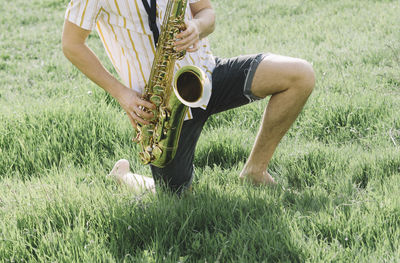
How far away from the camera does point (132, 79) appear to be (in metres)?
3.16

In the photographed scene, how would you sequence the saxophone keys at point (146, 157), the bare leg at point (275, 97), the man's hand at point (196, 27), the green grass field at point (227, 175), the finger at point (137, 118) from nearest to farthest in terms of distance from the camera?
the green grass field at point (227, 175) → the man's hand at point (196, 27) → the finger at point (137, 118) → the saxophone keys at point (146, 157) → the bare leg at point (275, 97)

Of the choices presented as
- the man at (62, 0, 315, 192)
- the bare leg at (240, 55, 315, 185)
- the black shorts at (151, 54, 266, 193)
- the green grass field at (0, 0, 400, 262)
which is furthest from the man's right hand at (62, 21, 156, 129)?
the bare leg at (240, 55, 315, 185)

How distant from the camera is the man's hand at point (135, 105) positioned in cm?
294

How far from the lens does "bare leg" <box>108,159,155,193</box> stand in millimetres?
3153

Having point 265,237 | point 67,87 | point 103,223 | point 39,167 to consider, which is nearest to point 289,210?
point 265,237

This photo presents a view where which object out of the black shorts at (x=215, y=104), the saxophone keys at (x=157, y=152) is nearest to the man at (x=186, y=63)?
the black shorts at (x=215, y=104)

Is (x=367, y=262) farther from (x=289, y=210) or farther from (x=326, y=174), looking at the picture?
(x=326, y=174)

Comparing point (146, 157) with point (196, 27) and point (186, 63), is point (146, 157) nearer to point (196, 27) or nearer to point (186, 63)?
point (186, 63)

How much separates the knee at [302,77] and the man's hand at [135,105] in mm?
1011

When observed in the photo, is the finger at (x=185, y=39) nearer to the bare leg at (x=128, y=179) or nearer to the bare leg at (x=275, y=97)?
the bare leg at (x=275, y=97)

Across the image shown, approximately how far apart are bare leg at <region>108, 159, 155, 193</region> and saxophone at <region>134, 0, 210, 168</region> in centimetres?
19

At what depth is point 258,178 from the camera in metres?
3.27

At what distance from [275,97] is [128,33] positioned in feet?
3.72

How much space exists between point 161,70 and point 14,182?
1445 millimetres
